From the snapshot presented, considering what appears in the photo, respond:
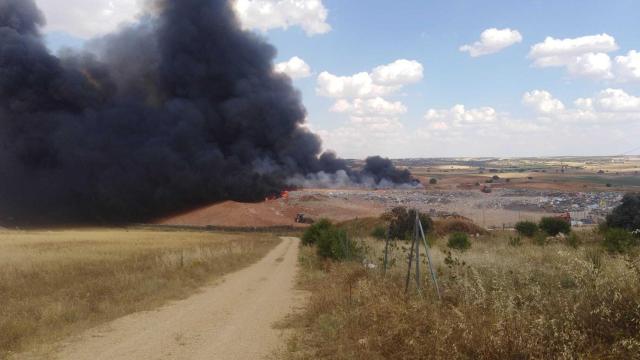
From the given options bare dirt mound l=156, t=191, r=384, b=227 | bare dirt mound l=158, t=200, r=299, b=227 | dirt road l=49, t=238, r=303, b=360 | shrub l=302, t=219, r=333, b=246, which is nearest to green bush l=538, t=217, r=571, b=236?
shrub l=302, t=219, r=333, b=246

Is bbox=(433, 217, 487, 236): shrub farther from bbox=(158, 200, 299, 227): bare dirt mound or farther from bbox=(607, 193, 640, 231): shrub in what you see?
bbox=(158, 200, 299, 227): bare dirt mound

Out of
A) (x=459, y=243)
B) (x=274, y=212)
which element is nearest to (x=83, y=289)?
(x=459, y=243)

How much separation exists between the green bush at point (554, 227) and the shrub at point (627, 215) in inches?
121

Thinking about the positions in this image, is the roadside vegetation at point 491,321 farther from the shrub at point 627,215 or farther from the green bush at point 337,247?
the shrub at point 627,215

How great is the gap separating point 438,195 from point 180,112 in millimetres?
40063

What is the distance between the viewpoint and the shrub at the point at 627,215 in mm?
37769

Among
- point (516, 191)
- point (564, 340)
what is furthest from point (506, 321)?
point (516, 191)

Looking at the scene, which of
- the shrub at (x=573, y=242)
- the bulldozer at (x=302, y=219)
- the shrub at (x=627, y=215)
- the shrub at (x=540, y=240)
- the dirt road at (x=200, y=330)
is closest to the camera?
the dirt road at (x=200, y=330)

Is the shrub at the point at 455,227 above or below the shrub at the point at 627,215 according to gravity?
below

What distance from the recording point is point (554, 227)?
43.0 meters

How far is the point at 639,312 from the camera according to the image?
6016 millimetres

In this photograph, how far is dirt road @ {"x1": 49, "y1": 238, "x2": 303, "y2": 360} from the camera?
1033 cm

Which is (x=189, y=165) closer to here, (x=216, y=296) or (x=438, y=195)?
(x=438, y=195)

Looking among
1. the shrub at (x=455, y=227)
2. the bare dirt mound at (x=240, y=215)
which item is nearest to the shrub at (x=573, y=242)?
the shrub at (x=455, y=227)
